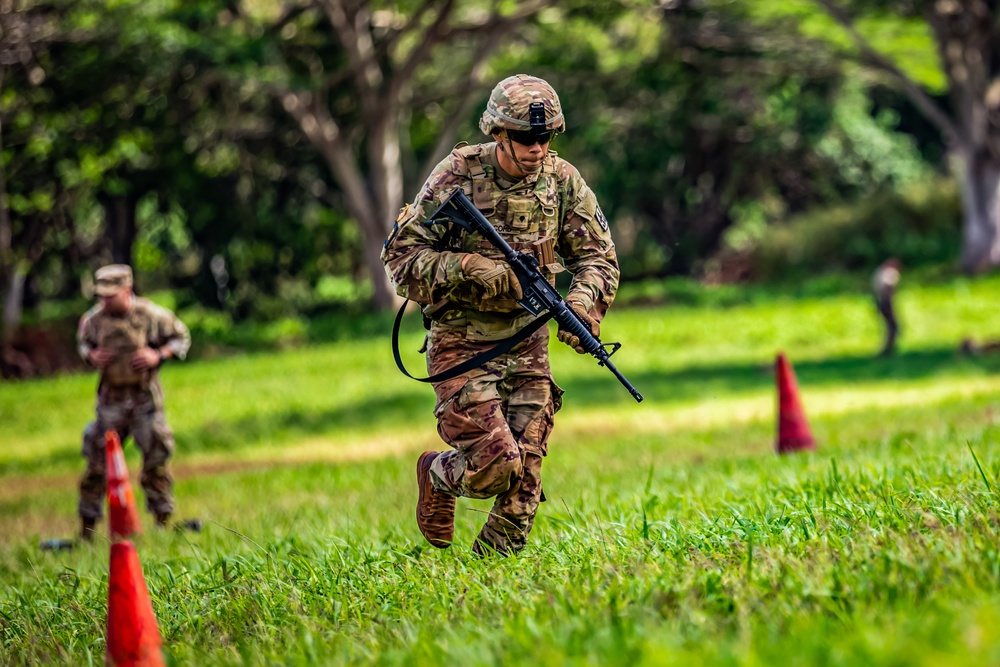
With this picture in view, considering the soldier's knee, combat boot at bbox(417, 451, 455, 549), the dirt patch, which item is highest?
the soldier's knee

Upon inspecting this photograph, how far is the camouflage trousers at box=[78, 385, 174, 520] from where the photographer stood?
1057 cm

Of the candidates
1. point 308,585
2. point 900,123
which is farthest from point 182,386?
point 900,123

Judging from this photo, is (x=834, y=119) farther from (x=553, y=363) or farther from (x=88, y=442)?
(x=88, y=442)

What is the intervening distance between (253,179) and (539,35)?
28.5 ft

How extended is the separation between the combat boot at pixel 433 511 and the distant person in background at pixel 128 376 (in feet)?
14.9

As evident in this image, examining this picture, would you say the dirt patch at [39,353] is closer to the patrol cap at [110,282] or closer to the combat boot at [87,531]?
the combat boot at [87,531]

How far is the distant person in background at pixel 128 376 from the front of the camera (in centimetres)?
1032

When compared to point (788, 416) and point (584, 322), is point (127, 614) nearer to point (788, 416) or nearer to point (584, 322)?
point (584, 322)

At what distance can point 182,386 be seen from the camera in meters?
25.3

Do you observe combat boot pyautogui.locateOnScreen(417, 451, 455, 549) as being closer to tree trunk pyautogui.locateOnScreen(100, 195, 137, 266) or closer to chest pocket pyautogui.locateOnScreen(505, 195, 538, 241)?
chest pocket pyautogui.locateOnScreen(505, 195, 538, 241)

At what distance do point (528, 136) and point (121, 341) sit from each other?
18.2 ft

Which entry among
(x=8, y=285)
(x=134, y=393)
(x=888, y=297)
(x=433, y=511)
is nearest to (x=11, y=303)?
(x=8, y=285)

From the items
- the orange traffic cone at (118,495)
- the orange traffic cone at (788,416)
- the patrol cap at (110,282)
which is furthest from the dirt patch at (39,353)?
the orange traffic cone at (788,416)

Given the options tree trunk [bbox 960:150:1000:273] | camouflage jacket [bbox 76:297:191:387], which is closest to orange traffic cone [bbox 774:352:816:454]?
camouflage jacket [bbox 76:297:191:387]
